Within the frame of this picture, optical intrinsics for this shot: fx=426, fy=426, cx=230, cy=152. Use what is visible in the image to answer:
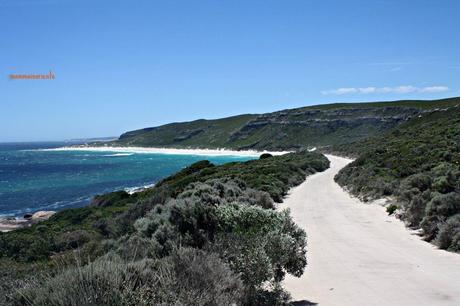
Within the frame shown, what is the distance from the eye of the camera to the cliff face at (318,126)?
4515 inches

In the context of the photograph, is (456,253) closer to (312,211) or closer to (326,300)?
(326,300)

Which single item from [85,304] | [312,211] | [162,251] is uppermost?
[85,304]

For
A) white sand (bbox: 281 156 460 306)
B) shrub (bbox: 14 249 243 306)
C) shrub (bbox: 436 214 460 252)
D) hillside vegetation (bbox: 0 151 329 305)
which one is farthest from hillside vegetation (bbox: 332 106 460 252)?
shrub (bbox: 14 249 243 306)

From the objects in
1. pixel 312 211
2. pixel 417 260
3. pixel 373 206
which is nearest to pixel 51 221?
pixel 312 211

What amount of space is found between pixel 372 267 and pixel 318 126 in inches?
5082

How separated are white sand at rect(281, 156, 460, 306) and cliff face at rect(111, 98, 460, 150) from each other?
90.7m

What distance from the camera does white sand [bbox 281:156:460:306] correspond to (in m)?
7.88

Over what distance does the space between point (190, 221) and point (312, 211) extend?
12.4 m

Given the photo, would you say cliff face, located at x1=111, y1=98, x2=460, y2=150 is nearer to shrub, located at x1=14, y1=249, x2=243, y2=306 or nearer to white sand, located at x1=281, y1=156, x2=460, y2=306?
white sand, located at x1=281, y1=156, x2=460, y2=306

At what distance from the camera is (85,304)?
13.9ft

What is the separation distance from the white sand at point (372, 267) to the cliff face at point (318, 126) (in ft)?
297

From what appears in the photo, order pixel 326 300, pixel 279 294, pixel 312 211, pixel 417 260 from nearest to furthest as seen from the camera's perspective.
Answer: pixel 279 294, pixel 326 300, pixel 417 260, pixel 312 211

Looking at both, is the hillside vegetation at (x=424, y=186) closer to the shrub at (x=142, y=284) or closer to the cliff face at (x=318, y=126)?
the shrub at (x=142, y=284)

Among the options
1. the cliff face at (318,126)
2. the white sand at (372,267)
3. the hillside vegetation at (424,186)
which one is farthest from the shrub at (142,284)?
Answer: the cliff face at (318,126)
